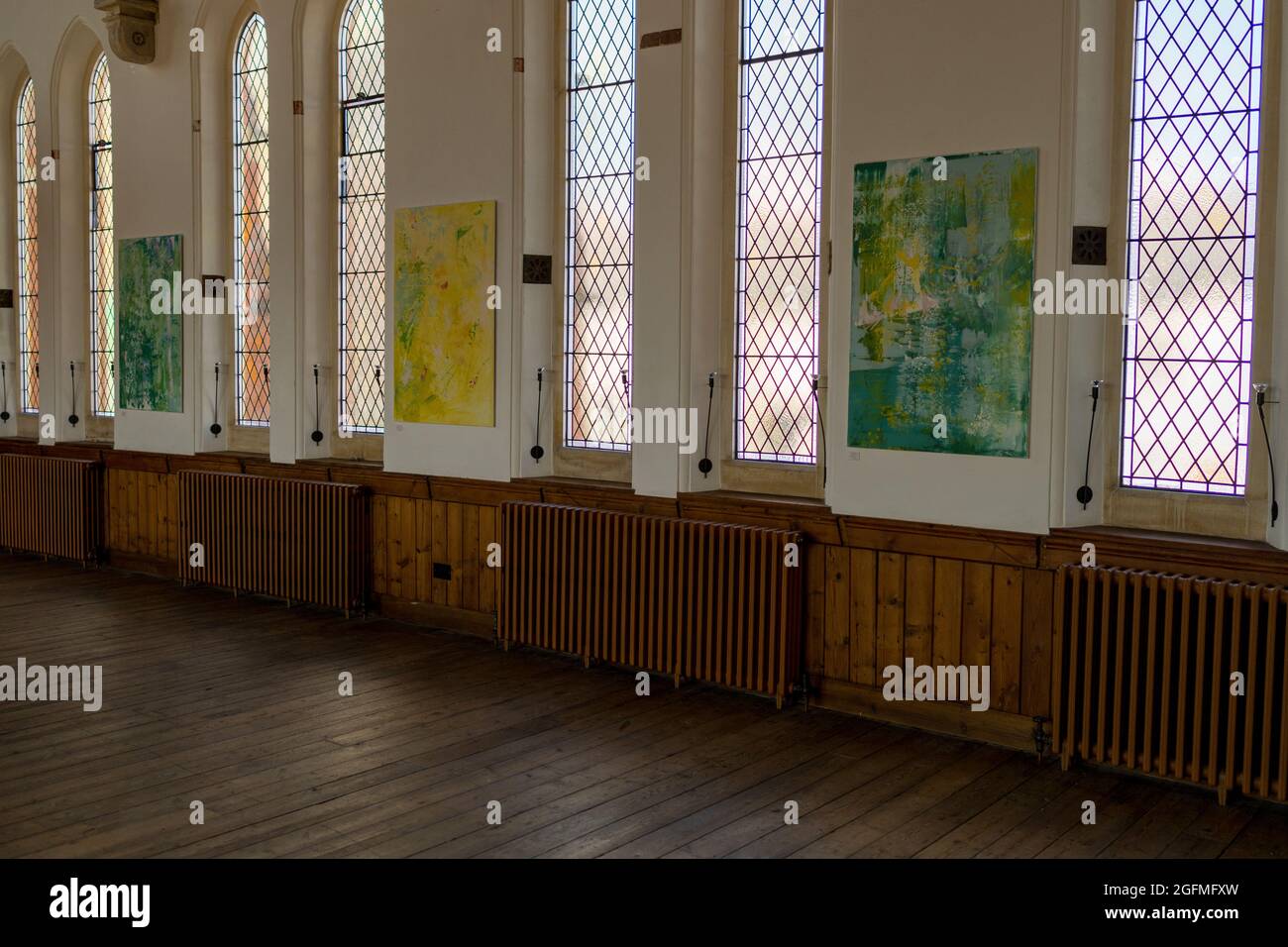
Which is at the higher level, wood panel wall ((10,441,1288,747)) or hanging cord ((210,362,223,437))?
hanging cord ((210,362,223,437))

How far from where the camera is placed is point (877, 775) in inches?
202

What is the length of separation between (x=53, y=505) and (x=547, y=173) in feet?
19.0

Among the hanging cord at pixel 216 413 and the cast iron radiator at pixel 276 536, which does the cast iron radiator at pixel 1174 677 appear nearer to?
the cast iron radiator at pixel 276 536

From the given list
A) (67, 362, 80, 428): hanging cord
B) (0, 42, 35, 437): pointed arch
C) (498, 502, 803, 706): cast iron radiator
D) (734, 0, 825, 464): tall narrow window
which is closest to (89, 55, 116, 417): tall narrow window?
(67, 362, 80, 428): hanging cord

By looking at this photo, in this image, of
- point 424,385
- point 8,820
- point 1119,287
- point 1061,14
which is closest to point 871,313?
point 1119,287

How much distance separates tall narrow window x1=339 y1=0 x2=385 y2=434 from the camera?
Answer: 28.0 feet

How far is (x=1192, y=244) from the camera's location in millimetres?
5137

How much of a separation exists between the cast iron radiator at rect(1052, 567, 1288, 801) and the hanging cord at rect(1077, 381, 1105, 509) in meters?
0.40

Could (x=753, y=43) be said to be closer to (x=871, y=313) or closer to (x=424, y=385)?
(x=871, y=313)

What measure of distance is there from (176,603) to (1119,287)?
6.67 metres

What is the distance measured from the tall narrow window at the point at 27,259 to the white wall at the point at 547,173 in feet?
0.48

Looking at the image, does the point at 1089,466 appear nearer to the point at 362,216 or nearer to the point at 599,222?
the point at 599,222

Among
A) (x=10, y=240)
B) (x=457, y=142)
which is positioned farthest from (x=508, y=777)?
(x=10, y=240)

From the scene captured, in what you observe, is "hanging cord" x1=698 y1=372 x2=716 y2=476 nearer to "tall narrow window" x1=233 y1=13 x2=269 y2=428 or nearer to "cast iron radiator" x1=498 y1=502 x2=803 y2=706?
"cast iron radiator" x1=498 y1=502 x2=803 y2=706
